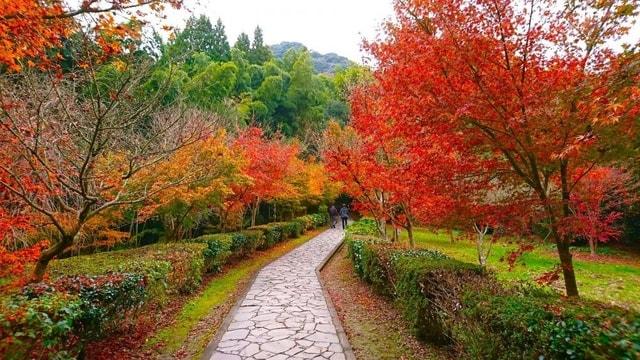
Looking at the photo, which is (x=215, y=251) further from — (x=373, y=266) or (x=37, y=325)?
(x=37, y=325)

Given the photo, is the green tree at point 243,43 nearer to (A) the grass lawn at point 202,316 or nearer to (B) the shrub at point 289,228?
(B) the shrub at point 289,228

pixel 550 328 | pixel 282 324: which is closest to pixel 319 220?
pixel 282 324

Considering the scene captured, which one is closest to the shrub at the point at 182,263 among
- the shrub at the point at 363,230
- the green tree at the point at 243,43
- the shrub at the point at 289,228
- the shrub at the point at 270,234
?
the shrub at the point at 363,230

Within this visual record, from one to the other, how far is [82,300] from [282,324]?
3694 mm

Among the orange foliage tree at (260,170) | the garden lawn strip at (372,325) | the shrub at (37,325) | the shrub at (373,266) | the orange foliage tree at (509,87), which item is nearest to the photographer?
the shrub at (37,325)

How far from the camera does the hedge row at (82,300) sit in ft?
11.5

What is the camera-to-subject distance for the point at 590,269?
1489 cm

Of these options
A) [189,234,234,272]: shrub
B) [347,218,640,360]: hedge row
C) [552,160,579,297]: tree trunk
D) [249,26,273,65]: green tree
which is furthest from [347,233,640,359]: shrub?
Result: [249,26,273,65]: green tree

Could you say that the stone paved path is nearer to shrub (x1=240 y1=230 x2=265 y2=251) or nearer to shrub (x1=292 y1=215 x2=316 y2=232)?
shrub (x1=240 y1=230 x2=265 y2=251)

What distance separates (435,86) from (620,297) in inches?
399

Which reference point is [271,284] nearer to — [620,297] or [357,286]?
[357,286]

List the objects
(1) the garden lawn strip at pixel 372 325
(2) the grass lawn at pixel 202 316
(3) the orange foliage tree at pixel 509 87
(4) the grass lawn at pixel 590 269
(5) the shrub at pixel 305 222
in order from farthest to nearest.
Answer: (5) the shrub at pixel 305 222 → (4) the grass lawn at pixel 590 269 → (2) the grass lawn at pixel 202 316 → (1) the garden lawn strip at pixel 372 325 → (3) the orange foliage tree at pixel 509 87

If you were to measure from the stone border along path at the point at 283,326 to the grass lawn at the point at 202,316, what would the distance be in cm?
35

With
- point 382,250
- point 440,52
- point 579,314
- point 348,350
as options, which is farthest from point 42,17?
point 382,250
